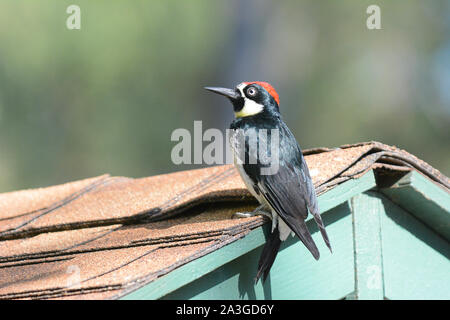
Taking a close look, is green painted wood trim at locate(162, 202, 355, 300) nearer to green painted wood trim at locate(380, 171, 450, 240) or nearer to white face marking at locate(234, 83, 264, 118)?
green painted wood trim at locate(380, 171, 450, 240)

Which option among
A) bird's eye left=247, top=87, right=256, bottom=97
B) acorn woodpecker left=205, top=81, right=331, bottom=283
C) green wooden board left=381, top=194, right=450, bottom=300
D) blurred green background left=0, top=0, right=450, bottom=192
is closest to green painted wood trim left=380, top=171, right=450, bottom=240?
green wooden board left=381, top=194, right=450, bottom=300

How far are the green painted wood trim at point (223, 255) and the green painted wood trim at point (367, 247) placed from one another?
16 cm

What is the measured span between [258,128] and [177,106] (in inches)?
514

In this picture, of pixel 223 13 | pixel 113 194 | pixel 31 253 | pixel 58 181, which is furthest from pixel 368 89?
pixel 31 253

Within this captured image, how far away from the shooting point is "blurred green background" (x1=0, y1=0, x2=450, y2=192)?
46.2ft

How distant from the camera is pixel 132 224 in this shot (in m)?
3.29

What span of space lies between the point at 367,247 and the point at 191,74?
1265 cm

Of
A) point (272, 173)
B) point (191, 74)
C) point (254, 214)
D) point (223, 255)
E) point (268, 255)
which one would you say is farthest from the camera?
point (191, 74)

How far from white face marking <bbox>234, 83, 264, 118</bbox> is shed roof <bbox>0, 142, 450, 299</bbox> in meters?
0.33

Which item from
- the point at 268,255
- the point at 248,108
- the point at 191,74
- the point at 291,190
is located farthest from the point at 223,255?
the point at 191,74

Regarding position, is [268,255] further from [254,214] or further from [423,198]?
[423,198]

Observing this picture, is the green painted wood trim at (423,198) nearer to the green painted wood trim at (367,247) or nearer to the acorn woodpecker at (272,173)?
the green painted wood trim at (367,247)

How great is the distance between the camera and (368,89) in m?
15.5
